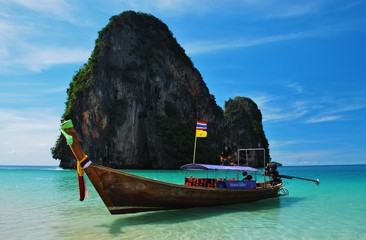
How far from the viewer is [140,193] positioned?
11461 mm

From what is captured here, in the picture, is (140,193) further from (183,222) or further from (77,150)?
(77,150)

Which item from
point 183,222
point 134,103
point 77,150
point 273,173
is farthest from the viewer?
point 134,103

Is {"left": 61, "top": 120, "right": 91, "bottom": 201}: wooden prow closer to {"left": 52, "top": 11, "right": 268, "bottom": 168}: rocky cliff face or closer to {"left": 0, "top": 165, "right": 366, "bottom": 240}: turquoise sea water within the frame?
{"left": 0, "top": 165, "right": 366, "bottom": 240}: turquoise sea water

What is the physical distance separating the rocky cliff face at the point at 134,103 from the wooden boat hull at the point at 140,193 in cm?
4938

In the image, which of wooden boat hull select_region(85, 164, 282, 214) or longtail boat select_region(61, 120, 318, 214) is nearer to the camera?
longtail boat select_region(61, 120, 318, 214)

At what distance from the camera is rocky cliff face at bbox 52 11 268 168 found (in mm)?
62375

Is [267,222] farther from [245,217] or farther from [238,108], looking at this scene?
[238,108]

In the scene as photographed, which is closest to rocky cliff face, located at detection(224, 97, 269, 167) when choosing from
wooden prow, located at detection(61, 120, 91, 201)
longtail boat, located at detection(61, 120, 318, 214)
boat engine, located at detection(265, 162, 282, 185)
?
boat engine, located at detection(265, 162, 282, 185)

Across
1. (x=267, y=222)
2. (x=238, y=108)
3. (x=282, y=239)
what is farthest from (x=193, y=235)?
(x=238, y=108)

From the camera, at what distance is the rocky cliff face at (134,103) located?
62.4 metres

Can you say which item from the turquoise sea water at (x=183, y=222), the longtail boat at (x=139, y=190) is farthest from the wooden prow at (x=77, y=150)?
the turquoise sea water at (x=183, y=222)

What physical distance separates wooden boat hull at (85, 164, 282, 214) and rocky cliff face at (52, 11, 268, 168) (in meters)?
49.4

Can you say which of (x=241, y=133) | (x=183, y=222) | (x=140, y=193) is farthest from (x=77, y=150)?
(x=241, y=133)

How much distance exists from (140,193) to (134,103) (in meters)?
53.5
